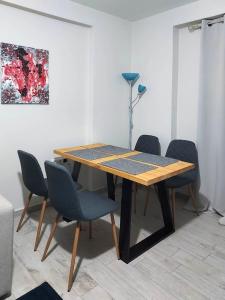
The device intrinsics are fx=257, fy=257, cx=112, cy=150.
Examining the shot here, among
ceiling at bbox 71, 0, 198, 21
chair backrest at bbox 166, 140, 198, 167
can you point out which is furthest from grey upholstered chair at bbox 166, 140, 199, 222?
ceiling at bbox 71, 0, 198, 21

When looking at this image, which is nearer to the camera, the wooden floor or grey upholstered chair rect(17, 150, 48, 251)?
the wooden floor

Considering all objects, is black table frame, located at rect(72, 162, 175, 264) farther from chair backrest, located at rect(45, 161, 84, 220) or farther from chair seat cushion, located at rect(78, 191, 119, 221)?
chair backrest, located at rect(45, 161, 84, 220)

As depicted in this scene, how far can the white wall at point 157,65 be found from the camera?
10.4 ft

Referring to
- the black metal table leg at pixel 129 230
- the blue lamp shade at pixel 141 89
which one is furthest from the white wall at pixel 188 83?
the black metal table leg at pixel 129 230

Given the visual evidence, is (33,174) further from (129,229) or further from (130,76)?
(130,76)

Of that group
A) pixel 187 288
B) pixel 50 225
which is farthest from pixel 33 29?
pixel 187 288

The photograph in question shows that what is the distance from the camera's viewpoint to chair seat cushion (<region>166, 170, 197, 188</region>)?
2.65m

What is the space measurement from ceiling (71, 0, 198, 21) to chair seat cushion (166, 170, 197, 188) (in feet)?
6.30

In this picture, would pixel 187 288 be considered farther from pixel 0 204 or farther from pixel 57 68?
pixel 57 68

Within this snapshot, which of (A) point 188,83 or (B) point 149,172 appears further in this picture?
(A) point 188,83

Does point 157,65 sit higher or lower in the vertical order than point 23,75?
higher

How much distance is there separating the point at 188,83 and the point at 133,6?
1.11 meters

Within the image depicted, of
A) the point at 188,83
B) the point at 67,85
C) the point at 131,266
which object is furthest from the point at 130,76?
the point at 131,266

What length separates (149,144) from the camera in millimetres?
3322
